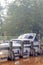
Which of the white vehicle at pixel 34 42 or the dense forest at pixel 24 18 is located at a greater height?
the dense forest at pixel 24 18

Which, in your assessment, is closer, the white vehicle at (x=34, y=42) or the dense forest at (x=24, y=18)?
the white vehicle at (x=34, y=42)

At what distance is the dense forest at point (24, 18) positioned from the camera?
77.2ft

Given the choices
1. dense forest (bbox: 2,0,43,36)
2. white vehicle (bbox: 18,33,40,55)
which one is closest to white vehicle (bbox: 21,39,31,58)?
white vehicle (bbox: 18,33,40,55)

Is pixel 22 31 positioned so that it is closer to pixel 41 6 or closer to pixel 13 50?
pixel 41 6

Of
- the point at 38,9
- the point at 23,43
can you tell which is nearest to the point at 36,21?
the point at 38,9

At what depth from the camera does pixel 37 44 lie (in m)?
14.0

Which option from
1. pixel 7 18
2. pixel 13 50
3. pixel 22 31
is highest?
pixel 7 18

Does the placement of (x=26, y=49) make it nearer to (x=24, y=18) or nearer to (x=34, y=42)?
(x=34, y=42)

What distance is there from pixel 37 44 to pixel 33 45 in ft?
2.02

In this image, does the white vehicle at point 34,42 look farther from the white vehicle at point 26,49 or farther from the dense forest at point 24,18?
the dense forest at point 24,18

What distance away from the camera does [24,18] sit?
2338cm

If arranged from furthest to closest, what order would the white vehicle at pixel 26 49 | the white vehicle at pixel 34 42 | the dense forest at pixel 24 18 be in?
the dense forest at pixel 24 18 → the white vehicle at pixel 34 42 → the white vehicle at pixel 26 49

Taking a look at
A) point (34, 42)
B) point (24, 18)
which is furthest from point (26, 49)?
point (24, 18)

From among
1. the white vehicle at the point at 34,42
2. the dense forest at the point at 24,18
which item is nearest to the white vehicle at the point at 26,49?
the white vehicle at the point at 34,42
